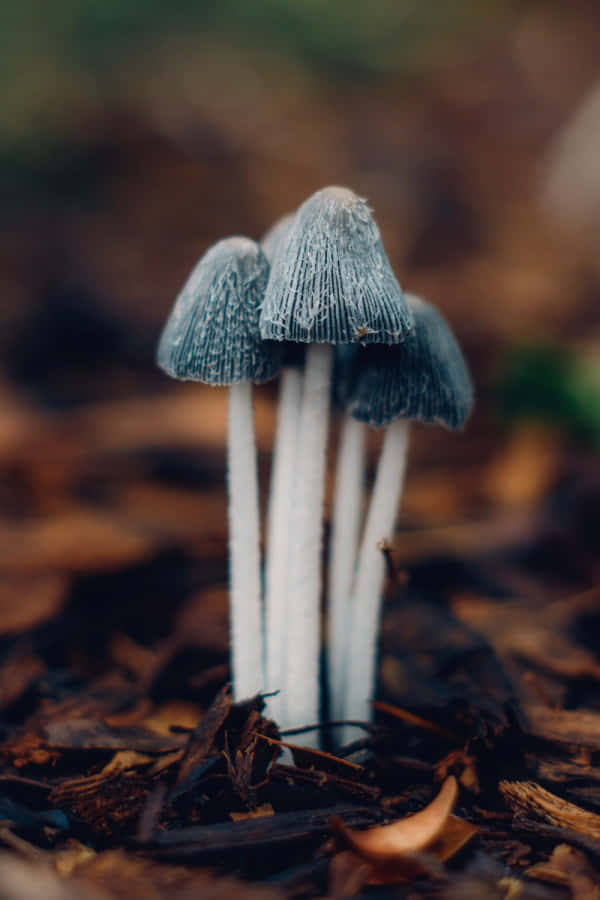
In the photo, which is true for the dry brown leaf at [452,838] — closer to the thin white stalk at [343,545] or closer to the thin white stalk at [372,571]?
the thin white stalk at [372,571]

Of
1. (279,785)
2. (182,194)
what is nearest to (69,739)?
(279,785)

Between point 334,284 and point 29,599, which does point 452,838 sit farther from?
point 29,599

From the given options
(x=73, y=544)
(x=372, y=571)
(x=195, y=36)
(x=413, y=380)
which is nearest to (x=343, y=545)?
(x=372, y=571)

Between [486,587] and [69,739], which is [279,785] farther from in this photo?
[486,587]

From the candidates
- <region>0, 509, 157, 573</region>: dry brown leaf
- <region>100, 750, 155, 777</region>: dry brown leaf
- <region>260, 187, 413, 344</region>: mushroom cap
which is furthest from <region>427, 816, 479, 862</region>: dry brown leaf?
<region>0, 509, 157, 573</region>: dry brown leaf

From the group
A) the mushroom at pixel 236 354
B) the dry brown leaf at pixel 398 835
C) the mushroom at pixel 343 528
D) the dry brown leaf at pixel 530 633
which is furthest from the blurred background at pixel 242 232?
the dry brown leaf at pixel 398 835

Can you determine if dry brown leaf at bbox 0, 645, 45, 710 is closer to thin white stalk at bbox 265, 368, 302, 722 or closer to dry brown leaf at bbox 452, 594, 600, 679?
thin white stalk at bbox 265, 368, 302, 722
